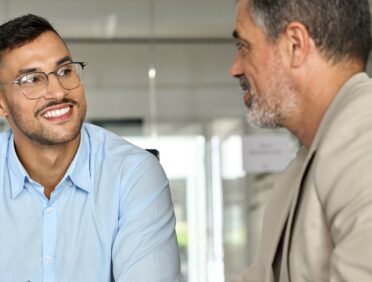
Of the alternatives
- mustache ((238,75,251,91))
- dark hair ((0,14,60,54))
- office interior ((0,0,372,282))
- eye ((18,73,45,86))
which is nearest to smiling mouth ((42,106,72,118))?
eye ((18,73,45,86))

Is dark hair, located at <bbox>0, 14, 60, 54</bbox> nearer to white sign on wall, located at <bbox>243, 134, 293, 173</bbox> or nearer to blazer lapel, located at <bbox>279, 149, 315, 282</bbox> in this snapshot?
blazer lapel, located at <bbox>279, 149, 315, 282</bbox>

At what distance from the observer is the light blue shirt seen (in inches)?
86.3

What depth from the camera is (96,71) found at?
6.12 meters

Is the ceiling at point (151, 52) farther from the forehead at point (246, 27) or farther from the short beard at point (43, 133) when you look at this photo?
the forehead at point (246, 27)

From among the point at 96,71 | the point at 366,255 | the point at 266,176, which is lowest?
the point at 266,176

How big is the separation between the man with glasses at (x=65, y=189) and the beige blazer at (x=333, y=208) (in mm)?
542

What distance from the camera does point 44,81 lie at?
7.69ft

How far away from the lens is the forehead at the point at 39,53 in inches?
92.6

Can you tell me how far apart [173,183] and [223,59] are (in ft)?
3.56

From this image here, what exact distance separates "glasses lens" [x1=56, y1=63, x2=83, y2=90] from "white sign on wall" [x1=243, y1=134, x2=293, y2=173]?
3991 millimetres

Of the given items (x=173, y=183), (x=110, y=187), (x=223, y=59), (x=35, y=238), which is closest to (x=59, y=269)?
(x=35, y=238)

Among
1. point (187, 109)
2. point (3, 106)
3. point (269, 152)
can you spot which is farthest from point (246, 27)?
point (269, 152)

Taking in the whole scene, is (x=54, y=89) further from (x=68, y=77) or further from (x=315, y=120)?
(x=315, y=120)

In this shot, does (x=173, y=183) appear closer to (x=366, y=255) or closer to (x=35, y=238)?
(x=35, y=238)
